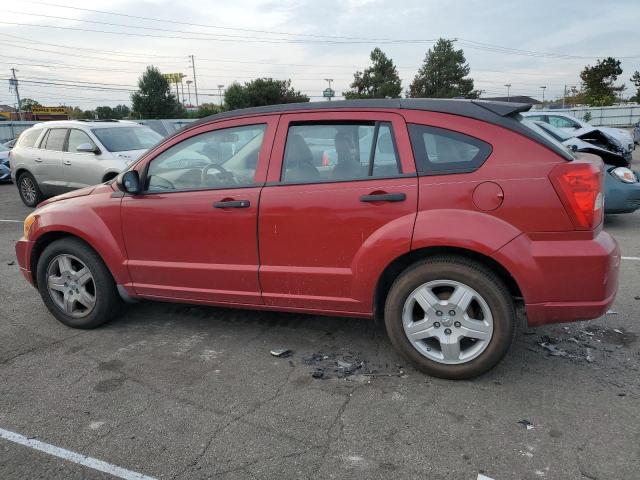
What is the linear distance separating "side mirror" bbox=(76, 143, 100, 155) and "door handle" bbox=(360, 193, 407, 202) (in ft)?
25.8

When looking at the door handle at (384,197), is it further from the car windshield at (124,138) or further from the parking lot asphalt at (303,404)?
the car windshield at (124,138)

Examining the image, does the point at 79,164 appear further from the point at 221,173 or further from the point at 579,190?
the point at 579,190

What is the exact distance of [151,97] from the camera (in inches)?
2518

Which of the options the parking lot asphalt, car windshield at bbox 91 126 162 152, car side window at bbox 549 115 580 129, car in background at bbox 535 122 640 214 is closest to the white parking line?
the parking lot asphalt

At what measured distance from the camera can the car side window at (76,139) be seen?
1010 centimetres

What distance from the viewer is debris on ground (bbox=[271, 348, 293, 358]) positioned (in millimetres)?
3777

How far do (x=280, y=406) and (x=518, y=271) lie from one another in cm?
159

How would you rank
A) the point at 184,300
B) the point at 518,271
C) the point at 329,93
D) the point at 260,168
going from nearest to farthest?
the point at 518,271 → the point at 260,168 → the point at 184,300 → the point at 329,93

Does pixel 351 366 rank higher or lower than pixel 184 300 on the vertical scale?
lower

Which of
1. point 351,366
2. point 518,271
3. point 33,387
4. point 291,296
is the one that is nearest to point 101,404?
point 33,387

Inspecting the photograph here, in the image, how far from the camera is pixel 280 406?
3105 millimetres

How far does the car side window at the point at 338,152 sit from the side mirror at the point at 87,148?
724cm

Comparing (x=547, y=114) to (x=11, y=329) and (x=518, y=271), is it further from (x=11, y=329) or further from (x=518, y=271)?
(x=11, y=329)

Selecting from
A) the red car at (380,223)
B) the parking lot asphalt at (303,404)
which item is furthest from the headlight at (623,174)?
the red car at (380,223)
